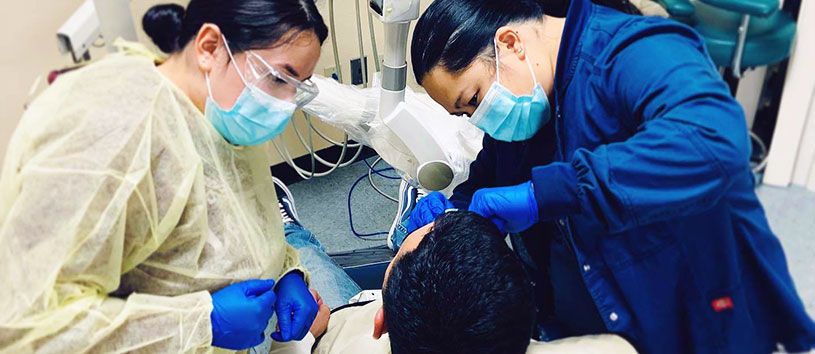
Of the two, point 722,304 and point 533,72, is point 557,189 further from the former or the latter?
point 722,304

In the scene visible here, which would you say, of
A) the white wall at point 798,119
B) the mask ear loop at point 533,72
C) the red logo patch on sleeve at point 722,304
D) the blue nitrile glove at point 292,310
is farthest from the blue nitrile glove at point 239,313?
the white wall at point 798,119

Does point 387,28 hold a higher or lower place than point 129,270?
higher

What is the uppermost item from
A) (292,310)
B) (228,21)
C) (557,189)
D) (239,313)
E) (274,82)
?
(228,21)

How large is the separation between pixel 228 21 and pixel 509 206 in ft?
1.58

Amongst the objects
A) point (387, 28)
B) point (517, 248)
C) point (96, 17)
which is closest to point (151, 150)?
point (96, 17)

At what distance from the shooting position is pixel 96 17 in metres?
0.71

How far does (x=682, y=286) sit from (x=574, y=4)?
0.48m

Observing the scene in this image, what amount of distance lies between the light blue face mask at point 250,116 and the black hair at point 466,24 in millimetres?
262

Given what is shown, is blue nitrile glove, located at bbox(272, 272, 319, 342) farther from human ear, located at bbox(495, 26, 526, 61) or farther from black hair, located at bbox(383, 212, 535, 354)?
human ear, located at bbox(495, 26, 526, 61)

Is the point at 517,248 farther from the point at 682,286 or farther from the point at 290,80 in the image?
the point at 290,80

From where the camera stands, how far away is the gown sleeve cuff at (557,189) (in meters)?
0.85

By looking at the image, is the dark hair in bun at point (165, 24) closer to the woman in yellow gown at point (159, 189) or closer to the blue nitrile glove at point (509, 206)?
the woman in yellow gown at point (159, 189)

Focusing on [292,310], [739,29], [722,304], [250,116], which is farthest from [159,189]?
[739,29]

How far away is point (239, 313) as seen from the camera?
2.97ft
